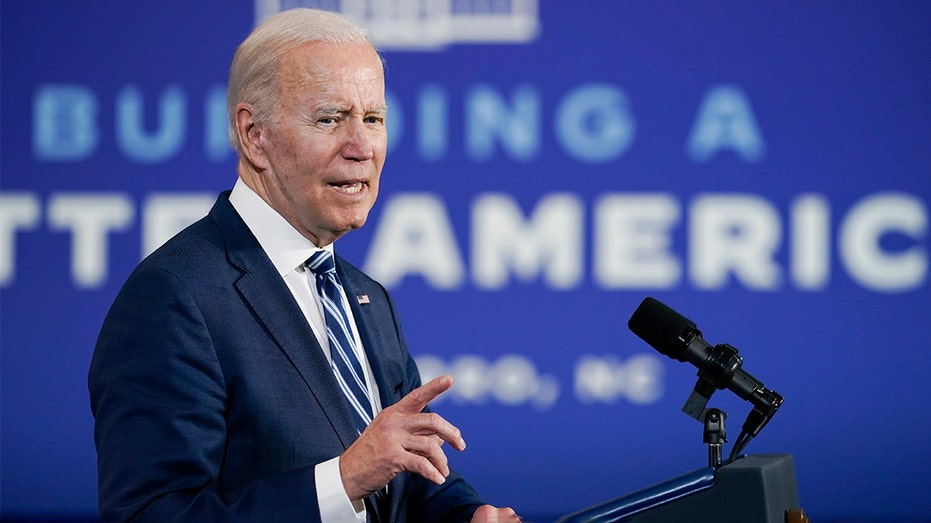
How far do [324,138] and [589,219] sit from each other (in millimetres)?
2269

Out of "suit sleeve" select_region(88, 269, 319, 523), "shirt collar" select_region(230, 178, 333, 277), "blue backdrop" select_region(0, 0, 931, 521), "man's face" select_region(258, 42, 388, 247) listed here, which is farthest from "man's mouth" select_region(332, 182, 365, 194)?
"blue backdrop" select_region(0, 0, 931, 521)

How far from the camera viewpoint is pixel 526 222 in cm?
405

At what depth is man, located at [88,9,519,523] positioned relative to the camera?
1.59 meters

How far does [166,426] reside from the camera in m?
1.59

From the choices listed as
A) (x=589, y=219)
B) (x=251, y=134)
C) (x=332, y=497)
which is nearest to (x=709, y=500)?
(x=332, y=497)

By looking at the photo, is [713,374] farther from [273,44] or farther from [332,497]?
[273,44]

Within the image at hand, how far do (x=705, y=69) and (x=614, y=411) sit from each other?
123 centimetres

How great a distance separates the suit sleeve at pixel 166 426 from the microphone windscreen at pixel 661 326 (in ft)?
1.70

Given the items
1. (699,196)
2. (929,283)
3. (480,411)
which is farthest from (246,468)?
(929,283)

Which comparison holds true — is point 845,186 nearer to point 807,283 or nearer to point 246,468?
point 807,283

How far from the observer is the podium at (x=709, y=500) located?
4.69 feet

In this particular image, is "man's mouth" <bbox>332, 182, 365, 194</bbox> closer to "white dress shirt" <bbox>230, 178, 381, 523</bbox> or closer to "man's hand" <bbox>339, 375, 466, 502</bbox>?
"white dress shirt" <bbox>230, 178, 381, 523</bbox>

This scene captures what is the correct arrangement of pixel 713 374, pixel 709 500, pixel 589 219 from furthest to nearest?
pixel 589 219, pixel 713 374, pixel 709 500

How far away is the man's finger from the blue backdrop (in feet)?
8.23
